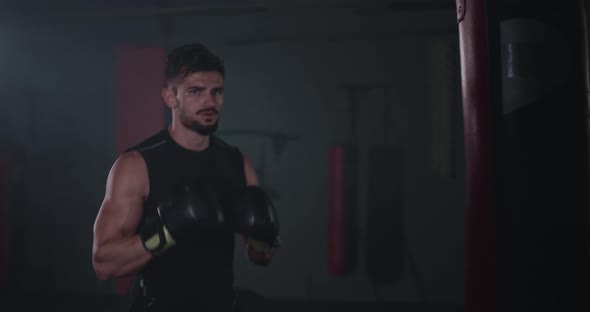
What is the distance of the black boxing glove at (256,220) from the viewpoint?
1.62 meters

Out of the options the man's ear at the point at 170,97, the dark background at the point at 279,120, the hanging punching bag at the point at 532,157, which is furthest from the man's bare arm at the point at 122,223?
the dark background at the point at 279,120

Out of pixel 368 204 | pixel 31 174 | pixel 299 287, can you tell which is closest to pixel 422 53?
pixel 368 204

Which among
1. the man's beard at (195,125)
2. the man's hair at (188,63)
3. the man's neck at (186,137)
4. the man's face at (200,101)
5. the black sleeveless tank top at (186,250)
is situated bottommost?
the black sleeveless tank top at (186,250)

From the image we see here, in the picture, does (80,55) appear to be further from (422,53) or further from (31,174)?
(422,53)

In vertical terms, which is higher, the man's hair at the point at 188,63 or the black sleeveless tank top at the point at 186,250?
the man's hair at the point at 188,63

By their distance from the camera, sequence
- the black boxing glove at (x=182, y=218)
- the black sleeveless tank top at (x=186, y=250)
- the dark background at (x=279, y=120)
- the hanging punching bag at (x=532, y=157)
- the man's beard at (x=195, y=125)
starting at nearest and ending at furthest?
the hanging punching bag at (x=532, y=157) → the black boxing glove at (x=182, y=218) → the black sleeveless tank top at (x=186, y=250) → the man's beard at (x=195, y=125) → the dark background at (x=279, y=120)

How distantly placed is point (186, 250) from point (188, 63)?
0.82 meters

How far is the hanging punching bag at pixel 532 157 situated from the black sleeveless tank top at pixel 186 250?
105cm

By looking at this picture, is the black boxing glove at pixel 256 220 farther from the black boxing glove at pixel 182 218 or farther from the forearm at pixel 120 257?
the forearm at pixel 120 257

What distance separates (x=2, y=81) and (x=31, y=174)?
91 centimetres

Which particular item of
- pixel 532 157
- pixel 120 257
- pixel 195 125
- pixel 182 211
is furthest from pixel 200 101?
pixel 532 157

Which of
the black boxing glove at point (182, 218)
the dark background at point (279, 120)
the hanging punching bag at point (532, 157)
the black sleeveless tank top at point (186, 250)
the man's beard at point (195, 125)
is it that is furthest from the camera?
the dark background at point (279, 120)

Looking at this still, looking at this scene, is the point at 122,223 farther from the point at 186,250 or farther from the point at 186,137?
the point at 186,137

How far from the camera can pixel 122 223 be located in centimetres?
158
